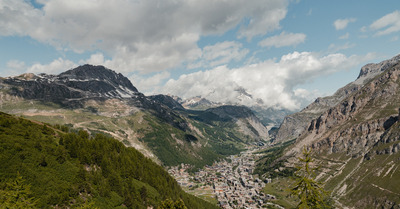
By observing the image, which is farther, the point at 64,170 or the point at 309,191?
the point at 64,170

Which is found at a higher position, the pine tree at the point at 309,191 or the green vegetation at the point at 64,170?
the green vegetation at the point at 64,170

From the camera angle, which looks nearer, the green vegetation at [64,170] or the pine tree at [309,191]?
the pine tree at [309,191]

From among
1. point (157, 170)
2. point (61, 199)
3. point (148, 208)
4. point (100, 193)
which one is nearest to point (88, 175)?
point (100, 193)

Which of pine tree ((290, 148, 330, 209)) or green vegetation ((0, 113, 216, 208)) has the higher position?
green vegetation ((0, 113, 216, 208))

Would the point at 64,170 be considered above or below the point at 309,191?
above

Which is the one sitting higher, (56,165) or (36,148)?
(36,148)

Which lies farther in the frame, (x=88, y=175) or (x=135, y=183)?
(x=135, y=183)

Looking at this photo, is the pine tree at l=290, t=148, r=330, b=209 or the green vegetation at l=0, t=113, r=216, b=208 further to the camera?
the green vegetation at l=0, t=113, r=216, b=208

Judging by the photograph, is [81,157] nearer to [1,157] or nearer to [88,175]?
[88,175]
